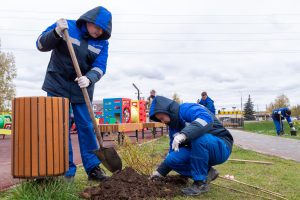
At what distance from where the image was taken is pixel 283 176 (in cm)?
521

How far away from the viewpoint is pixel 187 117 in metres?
3.93

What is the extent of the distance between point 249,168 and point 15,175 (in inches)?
151

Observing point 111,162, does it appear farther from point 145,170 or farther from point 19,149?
point 19,149

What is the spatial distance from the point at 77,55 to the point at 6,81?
129ft

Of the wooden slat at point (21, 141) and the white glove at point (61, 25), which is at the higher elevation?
the white glove at point (61, 25)

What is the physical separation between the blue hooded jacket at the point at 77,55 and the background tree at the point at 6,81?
124ft

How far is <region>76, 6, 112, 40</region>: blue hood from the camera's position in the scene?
3988 mm

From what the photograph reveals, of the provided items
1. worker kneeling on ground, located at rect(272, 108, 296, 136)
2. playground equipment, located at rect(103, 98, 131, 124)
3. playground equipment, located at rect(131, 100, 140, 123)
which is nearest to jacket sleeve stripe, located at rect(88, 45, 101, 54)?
playground equipment, located at rect(103, 98, 131, 124)

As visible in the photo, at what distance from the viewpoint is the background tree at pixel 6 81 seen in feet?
131

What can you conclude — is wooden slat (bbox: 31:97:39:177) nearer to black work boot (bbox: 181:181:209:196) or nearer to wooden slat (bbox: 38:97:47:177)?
wooden slat (bbox: 38:97:47:177)

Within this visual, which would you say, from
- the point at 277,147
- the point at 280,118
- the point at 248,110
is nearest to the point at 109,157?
the point at 277,147

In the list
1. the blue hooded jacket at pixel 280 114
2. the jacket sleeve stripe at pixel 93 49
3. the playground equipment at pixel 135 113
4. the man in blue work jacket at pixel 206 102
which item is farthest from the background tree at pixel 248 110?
the jacket sleeve stripe at pixel 93 49

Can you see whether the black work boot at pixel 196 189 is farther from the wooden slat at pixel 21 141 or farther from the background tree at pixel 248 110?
the background tree at pixel 248 110

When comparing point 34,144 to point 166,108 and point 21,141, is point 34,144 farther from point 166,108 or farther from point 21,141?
point 166,108
